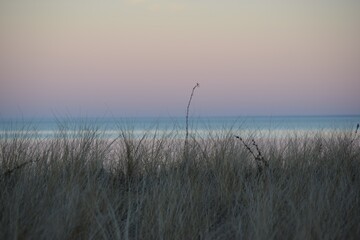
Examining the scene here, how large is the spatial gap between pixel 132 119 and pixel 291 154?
1.74 metres

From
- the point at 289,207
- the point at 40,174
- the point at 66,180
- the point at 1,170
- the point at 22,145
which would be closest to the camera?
the point at 289,207

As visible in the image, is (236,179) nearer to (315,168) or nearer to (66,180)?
(315,168)

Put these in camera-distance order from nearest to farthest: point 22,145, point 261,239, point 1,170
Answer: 1. point 261,239
2. point 1,170
3. point 22,145

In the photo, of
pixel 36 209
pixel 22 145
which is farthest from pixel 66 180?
pixel 22 145

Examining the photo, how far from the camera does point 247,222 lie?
270 centimetres

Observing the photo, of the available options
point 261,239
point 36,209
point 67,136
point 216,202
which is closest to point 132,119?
point 67,136

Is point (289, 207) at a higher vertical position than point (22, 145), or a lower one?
lower

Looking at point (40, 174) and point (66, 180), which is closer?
point (66, 180)

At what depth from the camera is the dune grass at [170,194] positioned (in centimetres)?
243

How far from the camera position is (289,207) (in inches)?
113

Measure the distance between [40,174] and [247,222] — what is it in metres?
1.60

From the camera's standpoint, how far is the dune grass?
243 cm

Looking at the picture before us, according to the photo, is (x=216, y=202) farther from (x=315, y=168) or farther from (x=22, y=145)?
(x=22, y=145)

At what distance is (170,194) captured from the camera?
291 centimetres
